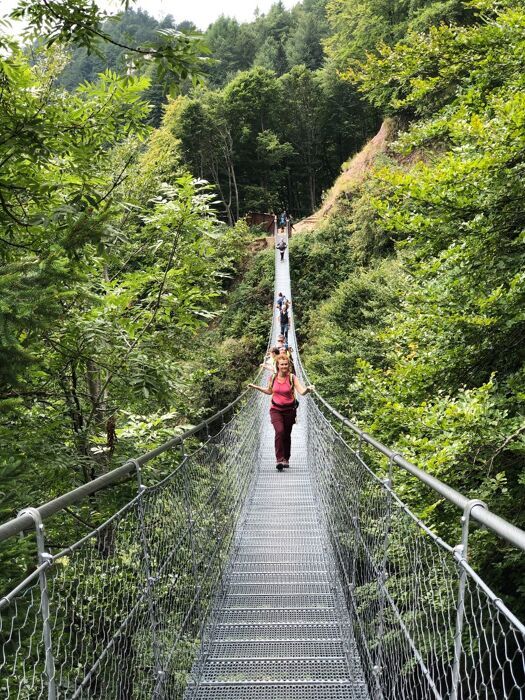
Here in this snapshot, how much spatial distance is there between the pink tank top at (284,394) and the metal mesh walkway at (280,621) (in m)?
0.80

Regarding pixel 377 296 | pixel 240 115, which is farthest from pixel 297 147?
pixel 377 296

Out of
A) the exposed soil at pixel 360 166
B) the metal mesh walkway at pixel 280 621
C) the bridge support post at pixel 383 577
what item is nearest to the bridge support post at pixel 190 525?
the metal mesh walkway at pixel 280 621

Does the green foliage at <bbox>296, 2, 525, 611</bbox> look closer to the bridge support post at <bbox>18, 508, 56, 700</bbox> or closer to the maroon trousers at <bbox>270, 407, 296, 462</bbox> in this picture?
the maroon trousers at <bbox>270, 407, 296, 462</bbox>

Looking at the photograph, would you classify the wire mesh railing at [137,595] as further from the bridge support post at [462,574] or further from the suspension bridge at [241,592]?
the bridge support post at [462,574]

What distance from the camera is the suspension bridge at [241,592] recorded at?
48.3 inches

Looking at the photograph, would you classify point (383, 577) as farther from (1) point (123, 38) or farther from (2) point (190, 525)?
(1) point (123, 38)

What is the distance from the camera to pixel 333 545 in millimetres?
3090

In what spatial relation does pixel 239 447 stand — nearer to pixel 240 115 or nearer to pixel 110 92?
pixel 110 92

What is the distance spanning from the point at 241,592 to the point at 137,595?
1.28m

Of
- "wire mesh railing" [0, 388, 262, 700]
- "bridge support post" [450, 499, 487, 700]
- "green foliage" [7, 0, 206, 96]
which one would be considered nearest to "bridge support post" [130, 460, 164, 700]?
"wire mesh railing" [0, 388, 262, 700]

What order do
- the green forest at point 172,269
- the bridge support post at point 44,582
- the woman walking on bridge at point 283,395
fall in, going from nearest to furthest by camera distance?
1. the bridge support post at point 44,582
2. the green forest at point 172,269
3. the woman walking on bridge at point 283,395

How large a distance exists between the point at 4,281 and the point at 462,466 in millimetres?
2446

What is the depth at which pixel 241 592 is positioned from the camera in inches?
112

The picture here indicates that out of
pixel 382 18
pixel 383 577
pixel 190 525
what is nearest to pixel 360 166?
pixel 382 18
